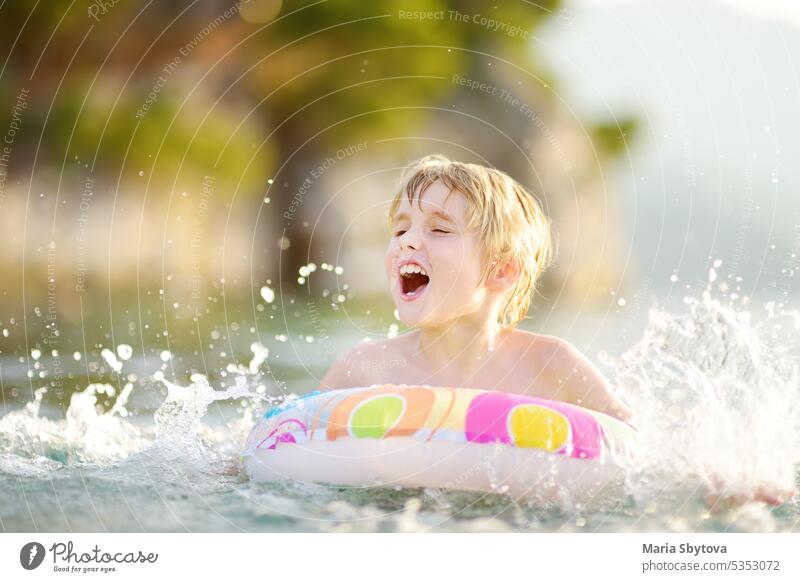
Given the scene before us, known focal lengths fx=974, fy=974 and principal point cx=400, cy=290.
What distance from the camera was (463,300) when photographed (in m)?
2.35

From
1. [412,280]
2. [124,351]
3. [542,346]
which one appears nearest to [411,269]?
[412,280]

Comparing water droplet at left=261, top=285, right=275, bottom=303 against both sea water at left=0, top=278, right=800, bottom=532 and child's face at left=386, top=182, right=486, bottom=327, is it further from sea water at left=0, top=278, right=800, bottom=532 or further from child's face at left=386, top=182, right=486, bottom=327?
child's face at left=386, top=182, right=486, bottom=327

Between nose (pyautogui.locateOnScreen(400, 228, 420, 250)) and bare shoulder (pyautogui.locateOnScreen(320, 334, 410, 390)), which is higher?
nose (pyautogui.locateOnScreen(400, 228, 420, 250))

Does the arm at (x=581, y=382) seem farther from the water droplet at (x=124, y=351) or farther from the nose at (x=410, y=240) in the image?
the water droplet at (x=124, y=351)

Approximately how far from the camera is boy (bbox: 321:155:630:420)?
2.31 metres

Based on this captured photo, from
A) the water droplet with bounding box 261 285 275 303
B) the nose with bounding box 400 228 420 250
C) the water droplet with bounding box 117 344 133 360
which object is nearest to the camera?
the nose with bounding box 400 228 420 250

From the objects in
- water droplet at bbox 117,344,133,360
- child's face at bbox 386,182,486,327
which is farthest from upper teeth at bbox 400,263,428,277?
water droplet at bbox 117,344,133,360

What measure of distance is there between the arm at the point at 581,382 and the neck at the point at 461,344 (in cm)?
16

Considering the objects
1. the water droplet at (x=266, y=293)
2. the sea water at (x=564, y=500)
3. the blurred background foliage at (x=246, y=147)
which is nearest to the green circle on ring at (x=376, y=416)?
the sea water at (x=564, y=500)

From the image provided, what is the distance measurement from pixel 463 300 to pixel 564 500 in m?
0.57

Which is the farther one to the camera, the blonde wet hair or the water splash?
the blonde wet hair

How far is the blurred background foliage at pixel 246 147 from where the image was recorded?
4.64 meters

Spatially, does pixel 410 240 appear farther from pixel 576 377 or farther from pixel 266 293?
pixel 266 293
